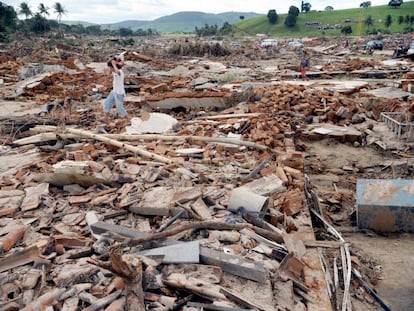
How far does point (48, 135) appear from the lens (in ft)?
25.4

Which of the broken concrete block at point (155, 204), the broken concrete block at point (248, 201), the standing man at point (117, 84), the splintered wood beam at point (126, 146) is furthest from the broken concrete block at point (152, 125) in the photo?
the broken concrete block at point (248, 201)

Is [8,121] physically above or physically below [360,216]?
above

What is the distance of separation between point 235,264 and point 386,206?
3.10 m

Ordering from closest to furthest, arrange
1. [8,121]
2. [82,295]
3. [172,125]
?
[82,295]
[172,125]
[8,121]

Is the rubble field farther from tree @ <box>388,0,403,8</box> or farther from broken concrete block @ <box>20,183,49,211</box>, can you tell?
tree @ <box>388,0,403,8</box>

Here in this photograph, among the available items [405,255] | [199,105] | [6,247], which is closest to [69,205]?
[6,247]

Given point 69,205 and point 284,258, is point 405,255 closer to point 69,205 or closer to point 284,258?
point 284,258

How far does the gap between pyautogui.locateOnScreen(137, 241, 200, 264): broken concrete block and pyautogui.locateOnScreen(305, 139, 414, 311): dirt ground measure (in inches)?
74.8

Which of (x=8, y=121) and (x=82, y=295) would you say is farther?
(x=8, y=121)

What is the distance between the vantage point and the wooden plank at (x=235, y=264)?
346 centimetres

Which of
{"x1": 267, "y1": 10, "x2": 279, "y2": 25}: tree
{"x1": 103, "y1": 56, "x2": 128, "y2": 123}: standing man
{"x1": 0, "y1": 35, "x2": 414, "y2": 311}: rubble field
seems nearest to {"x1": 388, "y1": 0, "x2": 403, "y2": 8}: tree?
{"x1": 267, "y1": 10, "x2": 279, "y2": 25}: tree

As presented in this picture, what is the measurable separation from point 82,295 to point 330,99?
33.8 ft

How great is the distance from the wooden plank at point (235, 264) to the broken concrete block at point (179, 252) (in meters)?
0.07

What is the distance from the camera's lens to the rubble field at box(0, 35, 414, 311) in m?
3.33
